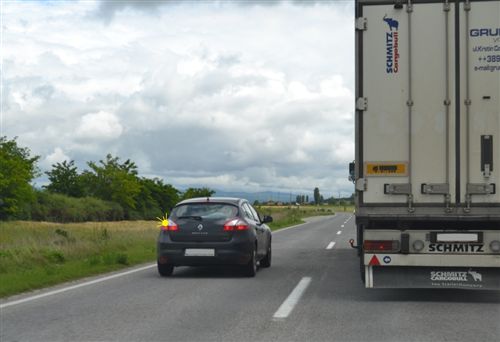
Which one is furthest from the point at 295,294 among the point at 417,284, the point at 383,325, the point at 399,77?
the point at 399,77

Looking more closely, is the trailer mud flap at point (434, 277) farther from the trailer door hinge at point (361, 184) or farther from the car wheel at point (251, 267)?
the car wheel at point (251, 267)

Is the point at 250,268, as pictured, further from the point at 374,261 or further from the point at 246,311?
the point at 246,311

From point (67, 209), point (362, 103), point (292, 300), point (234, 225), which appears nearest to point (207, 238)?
point (234, 225)

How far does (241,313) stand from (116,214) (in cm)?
7242

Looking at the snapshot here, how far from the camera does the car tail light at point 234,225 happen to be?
12281 millimetres

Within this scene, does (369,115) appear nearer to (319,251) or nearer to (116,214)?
(319,251)

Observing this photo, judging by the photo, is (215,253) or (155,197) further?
(155,197)

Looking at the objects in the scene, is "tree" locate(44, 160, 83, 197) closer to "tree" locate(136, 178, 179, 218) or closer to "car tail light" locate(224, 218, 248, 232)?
"tree" locate(136, 178, 179, 218)

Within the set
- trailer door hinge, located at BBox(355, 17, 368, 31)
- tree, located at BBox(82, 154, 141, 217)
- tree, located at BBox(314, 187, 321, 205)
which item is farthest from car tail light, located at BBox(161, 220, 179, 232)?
tree, located at BBox(314, 187, 321, 205)

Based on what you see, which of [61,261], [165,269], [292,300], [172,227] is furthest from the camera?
[61,261]

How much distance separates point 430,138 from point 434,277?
6.22 feet

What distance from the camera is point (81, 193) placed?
269 ft

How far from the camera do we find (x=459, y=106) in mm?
8867

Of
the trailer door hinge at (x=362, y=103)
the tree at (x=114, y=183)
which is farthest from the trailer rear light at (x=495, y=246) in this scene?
the tree at (x=114, y=183)
